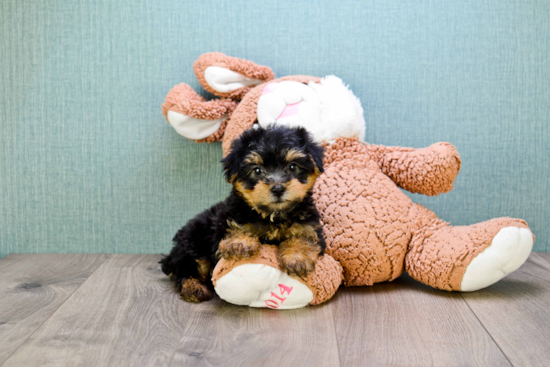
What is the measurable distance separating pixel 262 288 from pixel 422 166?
3.29ft

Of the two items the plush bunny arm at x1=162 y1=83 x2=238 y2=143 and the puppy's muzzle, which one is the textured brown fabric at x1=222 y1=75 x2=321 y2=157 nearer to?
the plush bunny arm at x1=162 y1=83 x2=238 y2=143

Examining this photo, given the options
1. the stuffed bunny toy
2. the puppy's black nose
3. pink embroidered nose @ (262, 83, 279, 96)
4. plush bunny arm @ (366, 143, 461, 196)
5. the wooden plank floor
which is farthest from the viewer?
pink embroidered nose @ (262, 83, 279, 96)

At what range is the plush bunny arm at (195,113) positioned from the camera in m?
2.51

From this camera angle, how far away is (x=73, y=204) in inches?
113

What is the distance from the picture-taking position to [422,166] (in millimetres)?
2277

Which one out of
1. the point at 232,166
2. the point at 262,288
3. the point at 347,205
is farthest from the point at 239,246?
the point at 347,205

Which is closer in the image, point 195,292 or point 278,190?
point 278,190

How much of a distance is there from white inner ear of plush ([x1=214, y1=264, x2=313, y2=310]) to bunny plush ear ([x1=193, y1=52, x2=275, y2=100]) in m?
1.13

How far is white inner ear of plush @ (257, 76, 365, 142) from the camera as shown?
2.33 meters

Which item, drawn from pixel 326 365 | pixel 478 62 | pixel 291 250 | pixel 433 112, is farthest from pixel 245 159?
pixel 478 62

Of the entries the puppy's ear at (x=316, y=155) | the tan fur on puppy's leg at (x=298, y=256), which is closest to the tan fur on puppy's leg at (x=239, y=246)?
the tan fur on puppy's leg at (x=298, y=256)

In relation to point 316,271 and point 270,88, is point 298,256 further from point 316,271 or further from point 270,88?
point 270,88

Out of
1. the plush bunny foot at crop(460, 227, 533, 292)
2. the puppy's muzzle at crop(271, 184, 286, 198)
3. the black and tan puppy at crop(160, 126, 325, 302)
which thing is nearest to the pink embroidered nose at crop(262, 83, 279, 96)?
the black and tan puppy at crop(160, 126, 325, 302)

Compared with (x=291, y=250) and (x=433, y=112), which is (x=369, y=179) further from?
(x=433, y=112)
